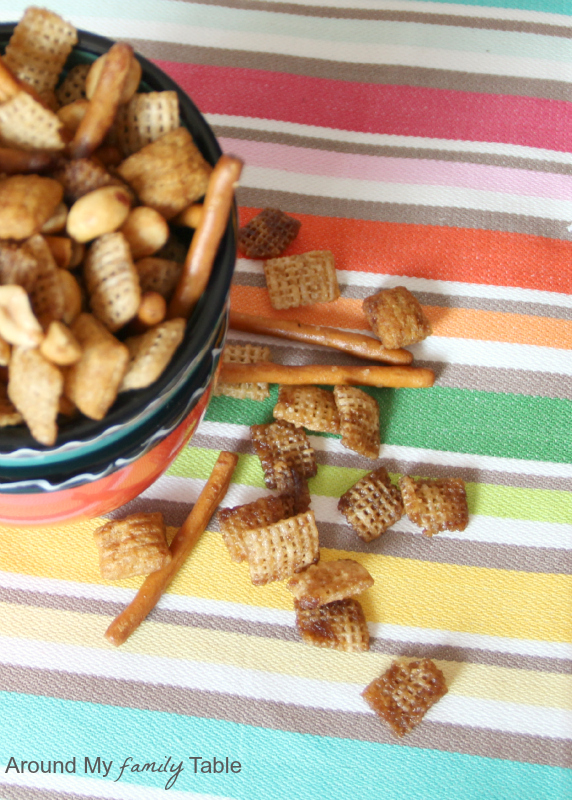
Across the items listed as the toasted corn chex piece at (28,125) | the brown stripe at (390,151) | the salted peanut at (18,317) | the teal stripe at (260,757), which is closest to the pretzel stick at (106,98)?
the toasted corn chex piece at (28,125)

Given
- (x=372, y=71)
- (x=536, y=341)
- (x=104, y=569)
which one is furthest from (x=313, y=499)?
(x=372, y=71)

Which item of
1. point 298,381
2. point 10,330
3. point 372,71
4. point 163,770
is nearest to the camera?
point 10,330

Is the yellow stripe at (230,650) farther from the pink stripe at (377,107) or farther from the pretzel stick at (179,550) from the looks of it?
the pink stripe at (377,107)

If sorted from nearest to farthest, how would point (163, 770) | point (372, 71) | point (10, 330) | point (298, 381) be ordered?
point (10, 330) → point (163, 770) → point (298, 381) → point (372, 71)

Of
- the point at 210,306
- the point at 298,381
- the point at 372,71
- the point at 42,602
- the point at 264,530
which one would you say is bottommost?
the point at 42,602

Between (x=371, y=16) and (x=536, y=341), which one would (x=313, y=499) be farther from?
(x=371, y=16)

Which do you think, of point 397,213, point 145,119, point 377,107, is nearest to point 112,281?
point 145,119
